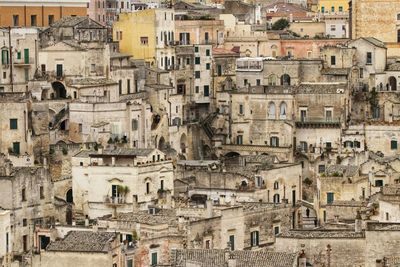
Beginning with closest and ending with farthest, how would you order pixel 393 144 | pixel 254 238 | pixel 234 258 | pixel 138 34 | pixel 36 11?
pixel 234 258, pixel 254 238, pixel 393 144, pixel 138 34, pixel 36 11

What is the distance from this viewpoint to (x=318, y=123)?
7994 cm

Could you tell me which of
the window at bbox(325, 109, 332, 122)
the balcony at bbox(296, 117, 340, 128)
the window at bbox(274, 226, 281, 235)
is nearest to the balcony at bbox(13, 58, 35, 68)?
the balcony at bbox(296, 117, 340, 128)

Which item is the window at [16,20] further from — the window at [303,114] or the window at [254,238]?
the window at [254,238]

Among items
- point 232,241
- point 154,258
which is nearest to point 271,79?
point 232,241

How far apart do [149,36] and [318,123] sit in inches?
423

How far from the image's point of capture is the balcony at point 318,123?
79.6 meters

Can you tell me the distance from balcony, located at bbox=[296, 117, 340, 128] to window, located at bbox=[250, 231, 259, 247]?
15.2 meters

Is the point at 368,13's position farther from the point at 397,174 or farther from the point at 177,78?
the point at 397,174

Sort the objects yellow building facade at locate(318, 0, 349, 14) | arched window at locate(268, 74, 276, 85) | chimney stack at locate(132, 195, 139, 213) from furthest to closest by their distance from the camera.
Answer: yellow building facade at locate(318, 0, 349, 14), arched window at locate(268, 74, 276, 85), chimney stack at locate(132, 195, 139, 213)

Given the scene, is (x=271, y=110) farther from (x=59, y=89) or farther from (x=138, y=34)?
(x=59, y=89)

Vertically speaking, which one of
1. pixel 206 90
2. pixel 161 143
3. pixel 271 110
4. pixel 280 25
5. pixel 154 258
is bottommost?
pixel 154 258

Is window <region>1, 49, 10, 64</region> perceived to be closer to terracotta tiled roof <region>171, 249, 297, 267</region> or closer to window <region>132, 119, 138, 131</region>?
window <region>132, 119, 138, 131</region>

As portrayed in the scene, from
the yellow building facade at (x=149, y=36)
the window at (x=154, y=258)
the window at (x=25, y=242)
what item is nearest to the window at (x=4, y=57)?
the yellow building facade at (x=149, y=36)

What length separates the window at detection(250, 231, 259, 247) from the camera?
65.1 m
